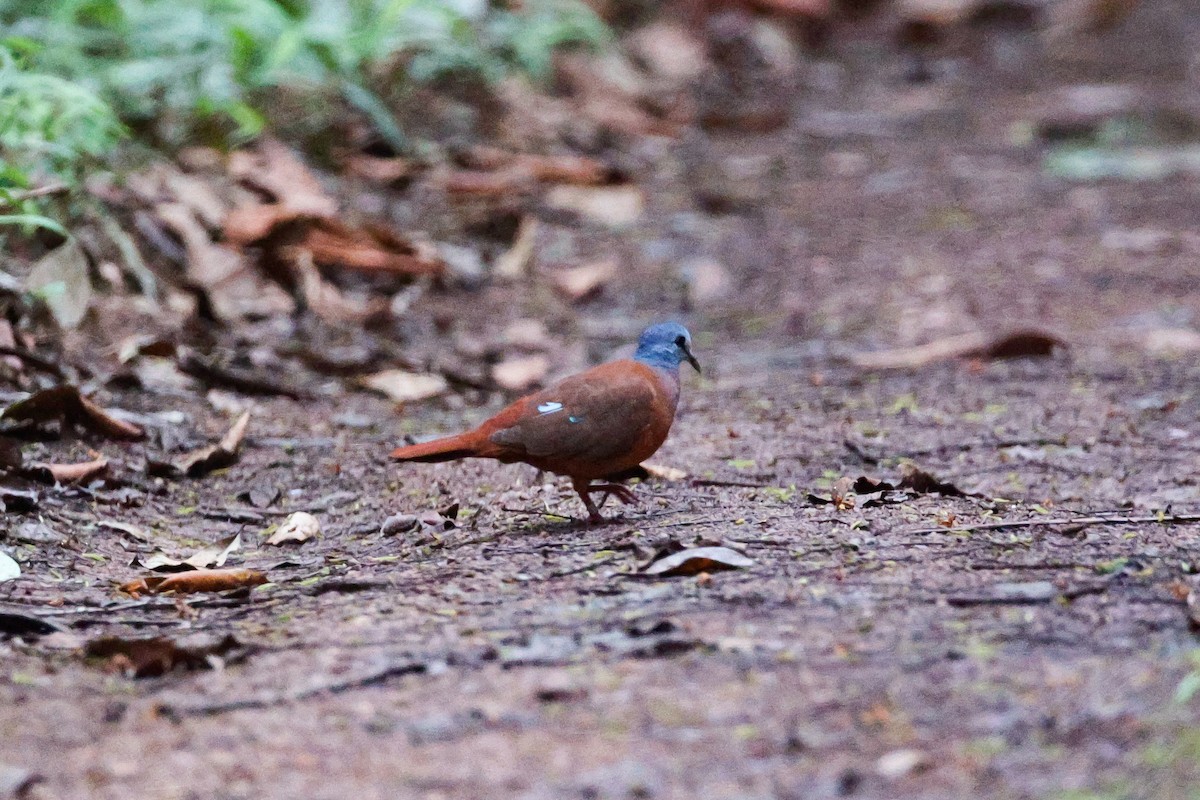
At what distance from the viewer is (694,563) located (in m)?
3.19

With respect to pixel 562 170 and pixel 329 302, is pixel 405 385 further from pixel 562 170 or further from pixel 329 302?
pixel 562 170

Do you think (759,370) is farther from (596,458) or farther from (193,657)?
(193,657)

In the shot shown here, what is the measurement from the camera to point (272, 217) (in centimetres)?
630

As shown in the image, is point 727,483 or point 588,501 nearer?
point 588,501

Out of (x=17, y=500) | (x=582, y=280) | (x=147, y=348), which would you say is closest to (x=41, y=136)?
(x=147, y=348)

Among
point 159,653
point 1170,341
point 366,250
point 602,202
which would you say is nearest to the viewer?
point 159,653

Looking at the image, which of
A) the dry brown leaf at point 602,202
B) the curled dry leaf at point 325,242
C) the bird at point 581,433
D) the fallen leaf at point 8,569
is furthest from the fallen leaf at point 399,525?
the dry brown leaf at point 602,202

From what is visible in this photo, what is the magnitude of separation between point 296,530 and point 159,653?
1123mm

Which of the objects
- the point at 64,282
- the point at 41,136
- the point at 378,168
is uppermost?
the point at 41,136

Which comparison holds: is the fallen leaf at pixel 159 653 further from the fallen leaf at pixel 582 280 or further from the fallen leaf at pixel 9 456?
the fallen leaf at pixel 582 280

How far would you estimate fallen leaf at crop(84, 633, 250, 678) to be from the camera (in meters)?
2.82

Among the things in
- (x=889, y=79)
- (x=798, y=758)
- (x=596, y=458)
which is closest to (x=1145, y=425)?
(x=596, y=458)

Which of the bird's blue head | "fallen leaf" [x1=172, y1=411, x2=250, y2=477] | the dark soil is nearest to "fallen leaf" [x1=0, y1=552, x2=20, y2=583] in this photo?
the dark soil

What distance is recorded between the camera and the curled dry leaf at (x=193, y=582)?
3.40 m
